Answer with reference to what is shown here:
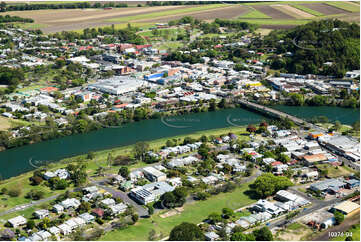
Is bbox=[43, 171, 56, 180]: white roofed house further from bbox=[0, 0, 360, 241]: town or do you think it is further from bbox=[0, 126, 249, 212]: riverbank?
bbox=[0, 126, 249, 212]: riverbank

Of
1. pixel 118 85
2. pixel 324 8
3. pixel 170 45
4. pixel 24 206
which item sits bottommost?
pixel 24 206

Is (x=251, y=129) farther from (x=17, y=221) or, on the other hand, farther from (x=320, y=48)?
(x=320, y=48)

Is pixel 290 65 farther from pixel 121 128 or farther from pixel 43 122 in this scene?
pixel 43 122

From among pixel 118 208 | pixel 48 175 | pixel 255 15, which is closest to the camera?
pixel 118 208

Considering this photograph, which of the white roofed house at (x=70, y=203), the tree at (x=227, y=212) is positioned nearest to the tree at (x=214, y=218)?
the tree at (x=227, y=212)

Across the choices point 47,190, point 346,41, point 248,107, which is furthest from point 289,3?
point 47,190

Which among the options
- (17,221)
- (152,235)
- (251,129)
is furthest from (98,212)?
(251,129)
